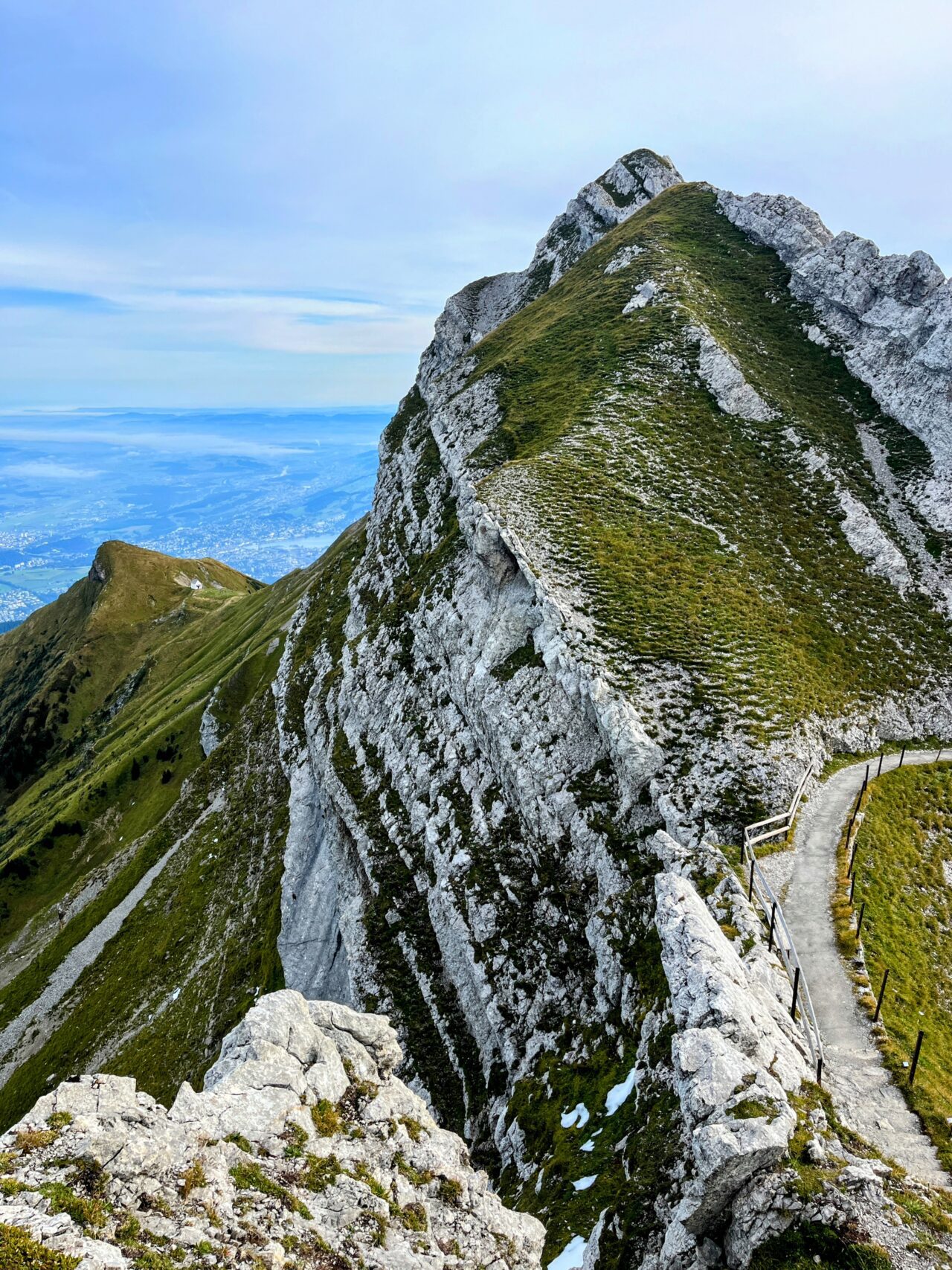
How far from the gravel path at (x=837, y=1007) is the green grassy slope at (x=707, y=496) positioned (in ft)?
15.8

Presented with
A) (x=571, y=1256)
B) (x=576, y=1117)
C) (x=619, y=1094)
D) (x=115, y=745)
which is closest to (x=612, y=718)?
(x=619, y=1094)

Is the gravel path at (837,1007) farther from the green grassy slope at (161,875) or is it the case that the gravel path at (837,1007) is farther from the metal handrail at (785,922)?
the green grassy slope at (161,875)

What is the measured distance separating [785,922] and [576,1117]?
36.2 ft

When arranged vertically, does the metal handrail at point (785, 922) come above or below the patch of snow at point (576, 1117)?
above

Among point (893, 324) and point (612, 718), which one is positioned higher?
point (893, 324)

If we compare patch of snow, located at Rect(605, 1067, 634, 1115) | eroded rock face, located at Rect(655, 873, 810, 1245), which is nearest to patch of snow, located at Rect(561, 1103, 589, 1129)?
patch of snow, located at Rect(605, 1067, 634, 1115)

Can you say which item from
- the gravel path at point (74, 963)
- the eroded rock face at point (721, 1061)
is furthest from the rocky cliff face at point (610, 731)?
the gravel path at point (74, 963)

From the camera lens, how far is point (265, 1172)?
1495cm

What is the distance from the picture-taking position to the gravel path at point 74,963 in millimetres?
81688

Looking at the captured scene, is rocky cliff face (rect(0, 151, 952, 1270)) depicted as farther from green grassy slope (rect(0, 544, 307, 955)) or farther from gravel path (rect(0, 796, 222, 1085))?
green grassy slope (rect(0, 544, 307, 955))

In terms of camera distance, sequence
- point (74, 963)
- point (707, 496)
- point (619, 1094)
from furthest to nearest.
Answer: point (74, 963) → point (707, 496) → point (619, 1094)

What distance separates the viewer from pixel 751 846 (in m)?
27.3

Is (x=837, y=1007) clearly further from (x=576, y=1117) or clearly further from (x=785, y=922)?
(x=576, y=1117)

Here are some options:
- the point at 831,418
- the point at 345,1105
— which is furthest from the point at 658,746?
the point at 831,418
